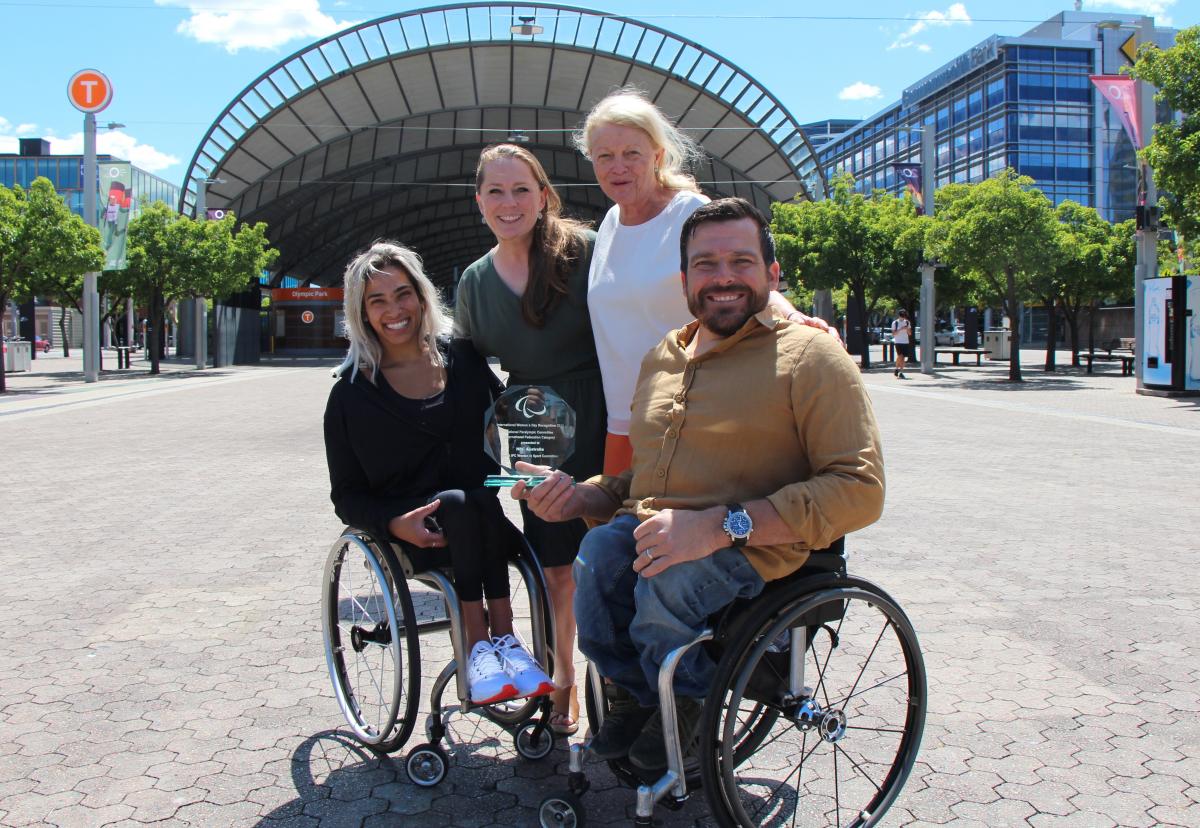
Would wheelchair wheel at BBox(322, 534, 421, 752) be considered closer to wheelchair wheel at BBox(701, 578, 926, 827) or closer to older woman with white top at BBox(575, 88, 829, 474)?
older woman with white top at BBox(575, 88, 829, 474)

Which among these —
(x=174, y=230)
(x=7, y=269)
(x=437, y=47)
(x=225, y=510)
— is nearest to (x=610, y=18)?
(x=437, y=47)

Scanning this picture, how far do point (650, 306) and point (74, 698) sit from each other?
2.71 m

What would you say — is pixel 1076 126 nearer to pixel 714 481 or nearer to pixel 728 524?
pixel 714 481

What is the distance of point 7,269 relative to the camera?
2250 cm

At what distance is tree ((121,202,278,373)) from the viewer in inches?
1242

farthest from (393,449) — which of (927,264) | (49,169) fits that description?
(49,169)

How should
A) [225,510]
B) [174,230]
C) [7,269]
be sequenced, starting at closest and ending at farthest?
[225,510] → [7,269] → [174,230]

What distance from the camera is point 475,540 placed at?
2990 millimetres

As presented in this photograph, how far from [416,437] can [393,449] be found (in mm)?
82

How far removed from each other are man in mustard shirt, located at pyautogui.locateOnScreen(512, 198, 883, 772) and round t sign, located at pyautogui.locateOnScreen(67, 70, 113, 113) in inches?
1104

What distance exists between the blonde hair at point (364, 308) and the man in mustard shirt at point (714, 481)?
80 centimetres

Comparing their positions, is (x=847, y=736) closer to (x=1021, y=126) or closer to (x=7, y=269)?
(x=7, y=269)

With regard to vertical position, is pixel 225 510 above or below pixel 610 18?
below

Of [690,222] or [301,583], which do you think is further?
[301,583]
